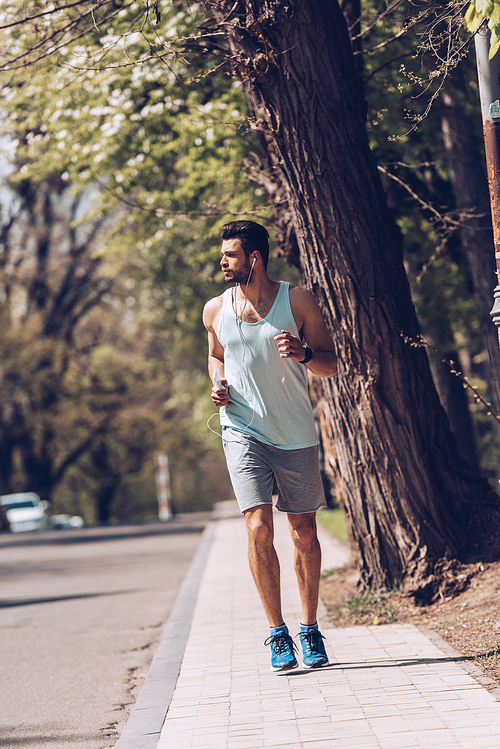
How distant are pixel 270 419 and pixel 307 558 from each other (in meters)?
0.73

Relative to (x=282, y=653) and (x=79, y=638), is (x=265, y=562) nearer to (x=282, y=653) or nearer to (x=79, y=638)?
(x=282, y=653)

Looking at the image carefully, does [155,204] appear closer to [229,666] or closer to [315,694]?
[229,666]

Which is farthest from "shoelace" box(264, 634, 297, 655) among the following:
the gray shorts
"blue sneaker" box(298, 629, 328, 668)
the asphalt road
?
the asphalt road

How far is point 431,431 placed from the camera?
6.16 metres

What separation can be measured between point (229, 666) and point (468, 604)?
1.53 meters

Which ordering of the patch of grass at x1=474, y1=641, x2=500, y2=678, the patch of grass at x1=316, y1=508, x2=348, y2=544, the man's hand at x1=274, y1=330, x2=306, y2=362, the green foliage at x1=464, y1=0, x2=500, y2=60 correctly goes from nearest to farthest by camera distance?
the green foliage at x1=464, y1=0, x2=500, y2=60, the patch of grass at x1=474, y1=641, x2=500, y2=678, the man's hand at x1=274, y1=330, x2=306, y2=362, the patch of grass at x1=316, y1=508, x2=348, y2=544

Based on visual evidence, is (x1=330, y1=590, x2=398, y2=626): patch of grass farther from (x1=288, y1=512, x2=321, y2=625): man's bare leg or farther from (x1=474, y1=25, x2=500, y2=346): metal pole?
(x1=474, y1=25, x2=500, y2=346): metal pole

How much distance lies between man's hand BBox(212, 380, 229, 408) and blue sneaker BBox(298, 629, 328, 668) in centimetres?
120

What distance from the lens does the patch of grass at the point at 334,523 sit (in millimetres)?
12643

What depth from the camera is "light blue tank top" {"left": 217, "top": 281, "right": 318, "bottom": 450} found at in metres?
4.73

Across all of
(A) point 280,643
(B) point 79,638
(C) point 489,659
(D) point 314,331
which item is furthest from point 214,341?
(B) point 79,638

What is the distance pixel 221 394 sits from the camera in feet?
15.5

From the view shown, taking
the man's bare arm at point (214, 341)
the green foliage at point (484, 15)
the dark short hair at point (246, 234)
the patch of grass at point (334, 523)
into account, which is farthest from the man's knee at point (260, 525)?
the patch of grass at point (334, 523)

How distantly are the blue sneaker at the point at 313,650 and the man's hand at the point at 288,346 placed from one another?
4.51ft
